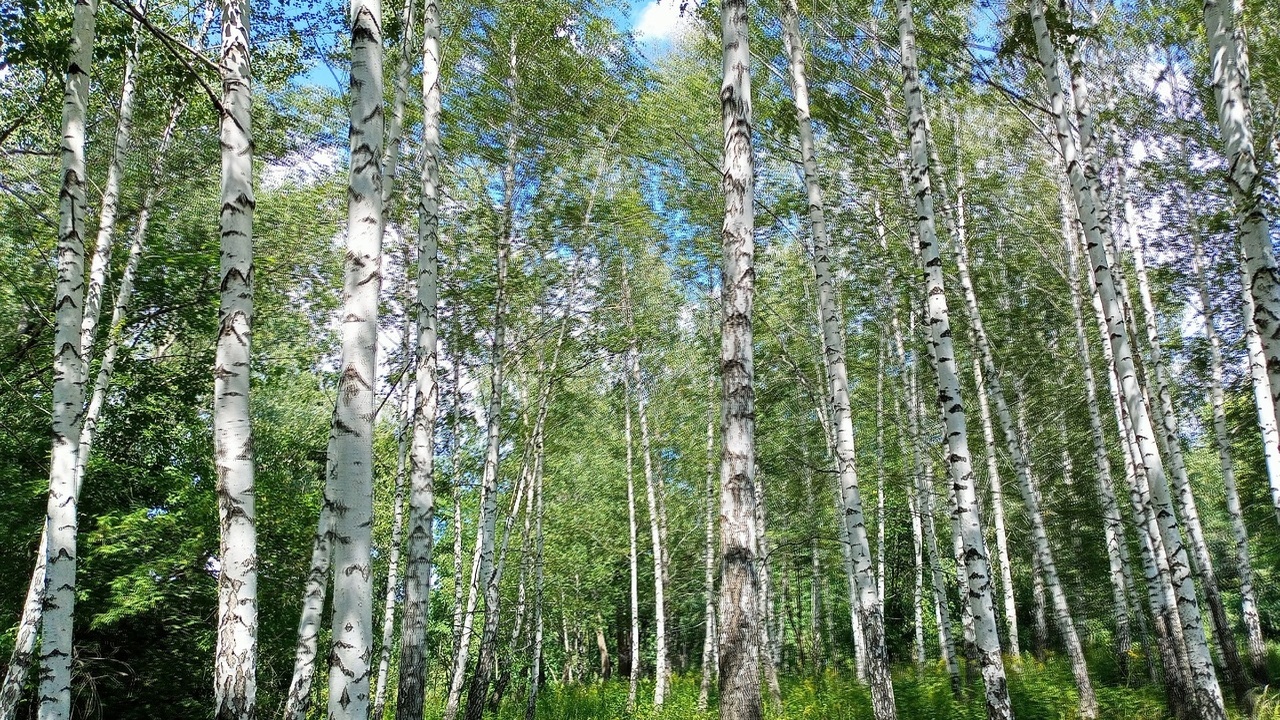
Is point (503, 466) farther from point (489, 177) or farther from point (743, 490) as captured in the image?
point (743, 490)

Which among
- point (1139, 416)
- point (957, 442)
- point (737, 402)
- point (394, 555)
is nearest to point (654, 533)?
point (394, 555)

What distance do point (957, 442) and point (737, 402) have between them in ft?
9.92

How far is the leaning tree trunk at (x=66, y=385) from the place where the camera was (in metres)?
4.94

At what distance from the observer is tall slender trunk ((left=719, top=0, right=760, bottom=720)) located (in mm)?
4070

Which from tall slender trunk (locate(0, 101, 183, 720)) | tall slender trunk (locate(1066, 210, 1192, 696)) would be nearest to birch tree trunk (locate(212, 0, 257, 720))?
tall slender trunk (locate(0, 101, 183, 720))

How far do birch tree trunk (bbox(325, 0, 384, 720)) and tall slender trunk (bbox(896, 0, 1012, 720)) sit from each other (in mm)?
4882

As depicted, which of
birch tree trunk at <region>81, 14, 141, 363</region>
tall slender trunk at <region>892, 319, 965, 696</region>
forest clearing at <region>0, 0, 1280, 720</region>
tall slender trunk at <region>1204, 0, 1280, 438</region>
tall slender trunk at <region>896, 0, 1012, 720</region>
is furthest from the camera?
tall slender trunk at <region>892, 319, 965, 696</region>

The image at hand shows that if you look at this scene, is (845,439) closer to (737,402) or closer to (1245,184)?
(737,402)

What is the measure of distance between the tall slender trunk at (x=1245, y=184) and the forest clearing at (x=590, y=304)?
1.1 inches

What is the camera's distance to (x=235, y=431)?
3639mm

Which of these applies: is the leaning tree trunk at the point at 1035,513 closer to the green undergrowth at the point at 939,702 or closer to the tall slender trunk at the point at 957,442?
the green undergrowth at the point at 939,702

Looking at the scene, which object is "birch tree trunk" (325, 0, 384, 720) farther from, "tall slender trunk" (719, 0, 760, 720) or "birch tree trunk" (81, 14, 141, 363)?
"birch tree trunk" (81, 14, 141, 363)

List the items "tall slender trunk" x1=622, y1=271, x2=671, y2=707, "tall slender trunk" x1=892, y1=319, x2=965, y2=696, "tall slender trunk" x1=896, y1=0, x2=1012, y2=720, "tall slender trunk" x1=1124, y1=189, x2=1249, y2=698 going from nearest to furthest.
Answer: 1. "tall slender trunk" x1=896, y1=0, x2=1012, y2=720
2. "tall slender trunk" x1=1124, y1=189, x2=1249, y2=698
3. "tall slender trunk" x1=892, y1=319, x2=965, y2=696
4. "tall slender trunk" x1=622, y1=271, x2=671, y2=707

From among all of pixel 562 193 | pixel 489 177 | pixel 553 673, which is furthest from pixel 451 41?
pixel 553 673
